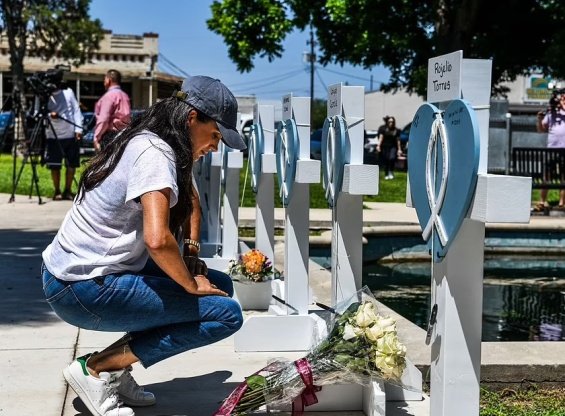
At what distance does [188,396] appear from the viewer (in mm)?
4570

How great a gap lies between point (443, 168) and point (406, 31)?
22985 mm

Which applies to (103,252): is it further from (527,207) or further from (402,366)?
(527,207)

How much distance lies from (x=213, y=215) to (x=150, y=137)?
5017 millimetres

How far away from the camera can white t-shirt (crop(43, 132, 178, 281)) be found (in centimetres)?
384

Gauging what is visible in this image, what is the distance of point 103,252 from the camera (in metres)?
3.94

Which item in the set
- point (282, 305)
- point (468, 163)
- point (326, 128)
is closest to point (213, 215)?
point (282, 305)

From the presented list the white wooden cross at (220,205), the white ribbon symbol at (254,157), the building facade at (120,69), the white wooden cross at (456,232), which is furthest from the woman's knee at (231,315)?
the building facade at (120,69)

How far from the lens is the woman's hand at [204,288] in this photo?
3963 mm

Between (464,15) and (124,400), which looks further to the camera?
(464,15)

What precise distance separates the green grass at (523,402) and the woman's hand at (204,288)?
1.26m

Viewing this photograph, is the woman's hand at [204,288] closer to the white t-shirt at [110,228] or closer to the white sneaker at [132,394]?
the white t-shirt at [110,228]

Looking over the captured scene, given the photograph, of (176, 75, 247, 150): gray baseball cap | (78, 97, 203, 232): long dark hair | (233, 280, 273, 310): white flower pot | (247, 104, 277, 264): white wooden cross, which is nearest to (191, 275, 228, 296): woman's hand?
(78, 97, 203, 232): long dark hair

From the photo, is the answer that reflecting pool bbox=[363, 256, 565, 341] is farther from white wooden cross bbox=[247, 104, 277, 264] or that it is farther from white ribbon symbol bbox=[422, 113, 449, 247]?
white ribbon symbol bbox=[422, 113, 449, 247]

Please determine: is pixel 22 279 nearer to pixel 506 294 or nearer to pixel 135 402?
pixel 135 402
